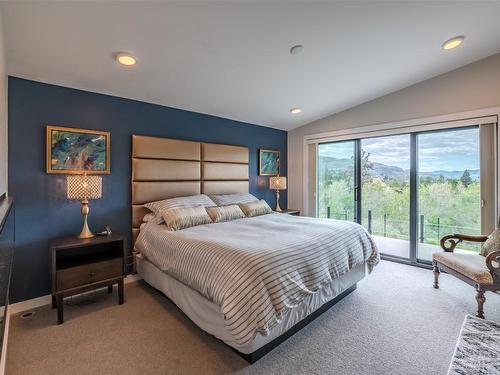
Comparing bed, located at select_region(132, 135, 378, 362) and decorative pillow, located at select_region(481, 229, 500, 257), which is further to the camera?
decorative pillow, located at select_region(481, 229, 500, 257)

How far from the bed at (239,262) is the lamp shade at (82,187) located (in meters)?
0.56

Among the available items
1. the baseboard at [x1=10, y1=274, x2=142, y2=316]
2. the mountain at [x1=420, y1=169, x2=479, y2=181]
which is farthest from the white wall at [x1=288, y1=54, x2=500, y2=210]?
the baseboard at [x1=10, y1=274, x2=142, y2=316]

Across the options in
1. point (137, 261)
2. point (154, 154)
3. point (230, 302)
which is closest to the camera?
point (230, 302)

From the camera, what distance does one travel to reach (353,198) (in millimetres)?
4527

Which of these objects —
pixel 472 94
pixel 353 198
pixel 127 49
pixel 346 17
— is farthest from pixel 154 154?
pixel 472 94

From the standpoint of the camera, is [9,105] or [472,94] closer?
[9,105]

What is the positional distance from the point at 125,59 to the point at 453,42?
3.44 m

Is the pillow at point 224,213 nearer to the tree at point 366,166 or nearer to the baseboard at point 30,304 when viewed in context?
the baseboard at point 30,304

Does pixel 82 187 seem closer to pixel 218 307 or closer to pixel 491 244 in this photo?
pixel 218 307

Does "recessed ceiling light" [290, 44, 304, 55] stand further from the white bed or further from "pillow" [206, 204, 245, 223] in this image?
"pillow" [206, 204, 245, 223]

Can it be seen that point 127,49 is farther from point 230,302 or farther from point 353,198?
point 353,198

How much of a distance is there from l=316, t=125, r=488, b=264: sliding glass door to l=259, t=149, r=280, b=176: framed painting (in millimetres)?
1039

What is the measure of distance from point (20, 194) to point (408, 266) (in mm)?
4999

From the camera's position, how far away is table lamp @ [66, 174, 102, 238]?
2.55 m
